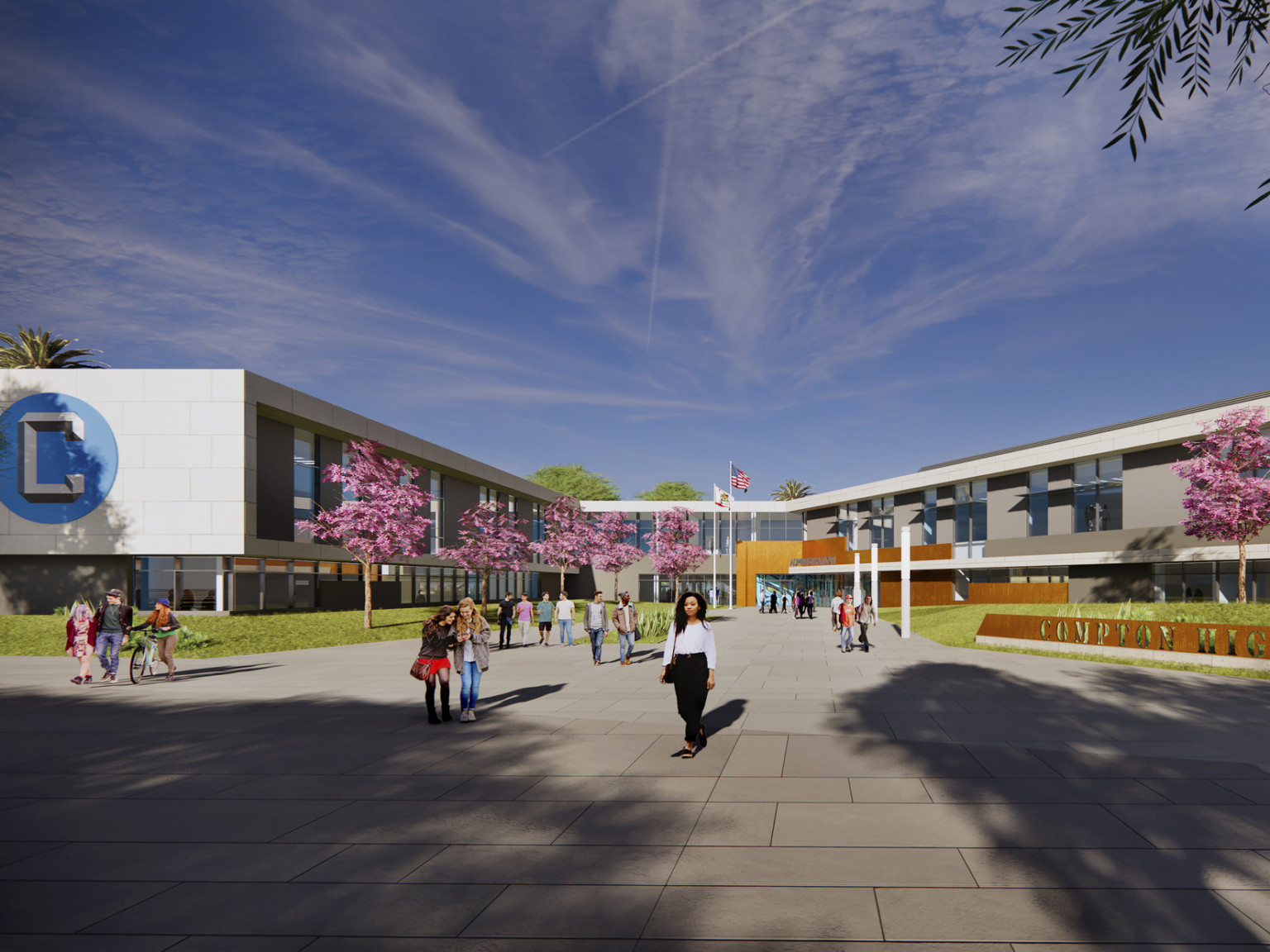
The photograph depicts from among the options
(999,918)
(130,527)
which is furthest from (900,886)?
(130,527)

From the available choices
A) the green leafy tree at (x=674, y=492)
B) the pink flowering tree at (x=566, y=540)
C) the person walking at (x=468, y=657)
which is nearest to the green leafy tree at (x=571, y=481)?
the green leafy tree at (x=674, y=492)

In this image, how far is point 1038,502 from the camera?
45.8 meters

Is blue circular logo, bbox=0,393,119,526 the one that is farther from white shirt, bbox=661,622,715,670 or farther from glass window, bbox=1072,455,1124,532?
glass window, bbox=1072,455,1124,532

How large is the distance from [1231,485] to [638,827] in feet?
92.9

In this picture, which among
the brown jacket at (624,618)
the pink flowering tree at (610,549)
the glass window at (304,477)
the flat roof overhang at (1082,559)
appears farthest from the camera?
the pink flowering tree at (610,549)

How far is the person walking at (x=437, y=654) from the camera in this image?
11.8 metres

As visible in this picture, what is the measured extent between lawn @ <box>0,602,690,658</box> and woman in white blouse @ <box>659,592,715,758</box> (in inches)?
735

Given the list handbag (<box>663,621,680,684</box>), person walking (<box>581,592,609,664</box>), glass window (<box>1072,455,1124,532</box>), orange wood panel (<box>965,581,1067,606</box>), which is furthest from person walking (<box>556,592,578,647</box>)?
glass window (<box>1072,455,1124,532</box>)

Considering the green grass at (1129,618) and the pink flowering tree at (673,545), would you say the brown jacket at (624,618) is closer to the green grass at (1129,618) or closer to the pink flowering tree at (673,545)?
the green grass at (1129,618)

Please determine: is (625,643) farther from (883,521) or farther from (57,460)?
(883,521)

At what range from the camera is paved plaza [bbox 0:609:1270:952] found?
4762 mm

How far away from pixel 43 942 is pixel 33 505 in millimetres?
35954

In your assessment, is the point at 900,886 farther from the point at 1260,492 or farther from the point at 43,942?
the point at 1260,492

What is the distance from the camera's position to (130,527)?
111ft
